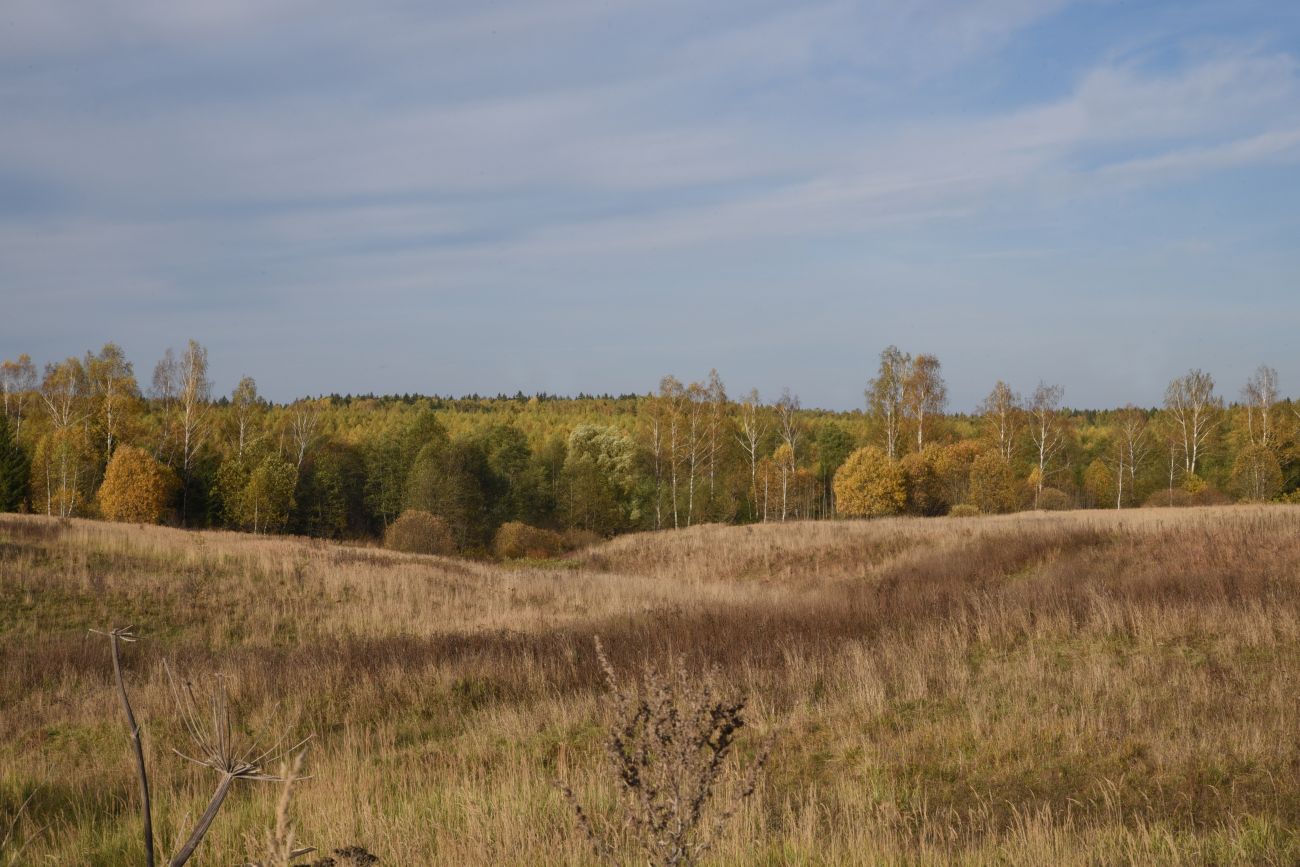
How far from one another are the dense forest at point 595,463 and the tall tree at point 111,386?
0.13 metres

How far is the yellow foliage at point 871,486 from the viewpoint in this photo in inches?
2218

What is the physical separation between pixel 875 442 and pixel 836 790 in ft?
205

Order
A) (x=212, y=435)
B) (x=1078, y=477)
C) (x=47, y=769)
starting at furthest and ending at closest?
(x=1078, y=477), (x=212, y=435), (x=47, y=769)

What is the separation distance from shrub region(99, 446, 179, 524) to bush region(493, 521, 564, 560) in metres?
21.1

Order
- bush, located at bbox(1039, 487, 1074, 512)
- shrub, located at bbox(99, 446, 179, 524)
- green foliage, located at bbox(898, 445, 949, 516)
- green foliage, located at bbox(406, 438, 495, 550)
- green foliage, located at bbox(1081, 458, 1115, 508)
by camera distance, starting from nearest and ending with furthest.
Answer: shrub, located at bbox(99, 446, 179, 524)
green foliage, located at bbox(406, 438, 495, 550)
bush, located at bbox(1039, 487, 1074, 512)
green foliage, located at bbox(898, 445, 949, 516)
green foliage, located at bbox(1081, 458, 1115, 508)

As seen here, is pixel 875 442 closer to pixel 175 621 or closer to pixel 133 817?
pixel 175 621

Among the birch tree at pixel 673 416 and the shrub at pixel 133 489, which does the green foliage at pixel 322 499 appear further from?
the birch tree at pixel 673 416

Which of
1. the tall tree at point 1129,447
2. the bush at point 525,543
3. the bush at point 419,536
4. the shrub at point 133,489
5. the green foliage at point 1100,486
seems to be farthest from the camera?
the green foliage at point 1100,486

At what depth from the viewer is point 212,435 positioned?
6450cm

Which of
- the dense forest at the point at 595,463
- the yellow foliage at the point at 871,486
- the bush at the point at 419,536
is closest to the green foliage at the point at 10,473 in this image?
the dense forest at the point at 595,463

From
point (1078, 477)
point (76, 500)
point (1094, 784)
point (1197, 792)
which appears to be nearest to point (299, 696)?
point (1094, 784)

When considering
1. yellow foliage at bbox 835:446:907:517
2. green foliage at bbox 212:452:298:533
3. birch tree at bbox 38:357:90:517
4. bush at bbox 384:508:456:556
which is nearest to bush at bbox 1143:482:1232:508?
yellow foliage at bbox 835:446:907:517

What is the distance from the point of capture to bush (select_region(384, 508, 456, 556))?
40594mm

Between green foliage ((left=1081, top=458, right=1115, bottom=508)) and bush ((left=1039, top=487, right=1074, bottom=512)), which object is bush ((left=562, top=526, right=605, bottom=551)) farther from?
green foliage ((left=1081, top=458, right=1115, bottom=508))
